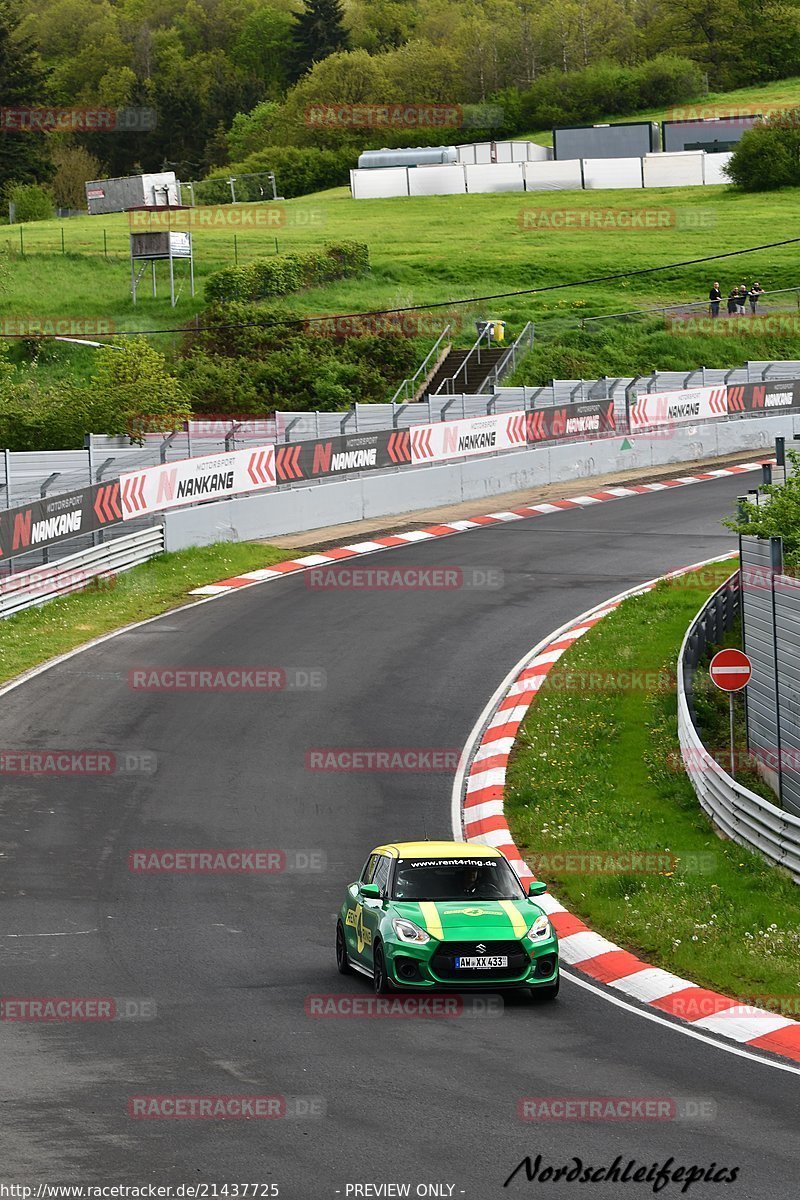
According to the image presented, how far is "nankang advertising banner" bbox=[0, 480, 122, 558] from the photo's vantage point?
92.2 feet

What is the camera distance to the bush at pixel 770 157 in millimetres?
94750

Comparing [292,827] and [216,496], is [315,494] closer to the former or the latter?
[216,496]

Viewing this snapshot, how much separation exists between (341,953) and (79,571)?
1811 cm

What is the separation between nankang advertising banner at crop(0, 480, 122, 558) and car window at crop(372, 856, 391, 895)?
51.9 ft

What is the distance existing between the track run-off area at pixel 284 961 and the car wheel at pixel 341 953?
14 centimetres

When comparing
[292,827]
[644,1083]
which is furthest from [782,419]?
[644,1083]

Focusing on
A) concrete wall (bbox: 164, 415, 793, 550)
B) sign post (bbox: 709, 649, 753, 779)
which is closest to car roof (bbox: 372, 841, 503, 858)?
sign post (bbox: 709, 649, 753, 779)

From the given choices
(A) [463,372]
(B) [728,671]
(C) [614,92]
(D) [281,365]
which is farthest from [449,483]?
(C) [614,92]

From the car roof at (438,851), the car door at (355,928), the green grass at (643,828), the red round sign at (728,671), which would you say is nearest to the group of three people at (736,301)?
the green grass at (643,828)

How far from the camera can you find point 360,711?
910 inches

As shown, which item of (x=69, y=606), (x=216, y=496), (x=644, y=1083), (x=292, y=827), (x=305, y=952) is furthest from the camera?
(x=216, y=496)

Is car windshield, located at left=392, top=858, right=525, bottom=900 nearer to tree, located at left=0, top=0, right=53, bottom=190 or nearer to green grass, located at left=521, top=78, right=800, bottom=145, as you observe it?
green grass, located at left=521, top=78, right=800, bottom=145

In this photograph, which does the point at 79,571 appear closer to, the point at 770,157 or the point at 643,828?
the point at 643,828

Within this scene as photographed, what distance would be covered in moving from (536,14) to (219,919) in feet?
551
